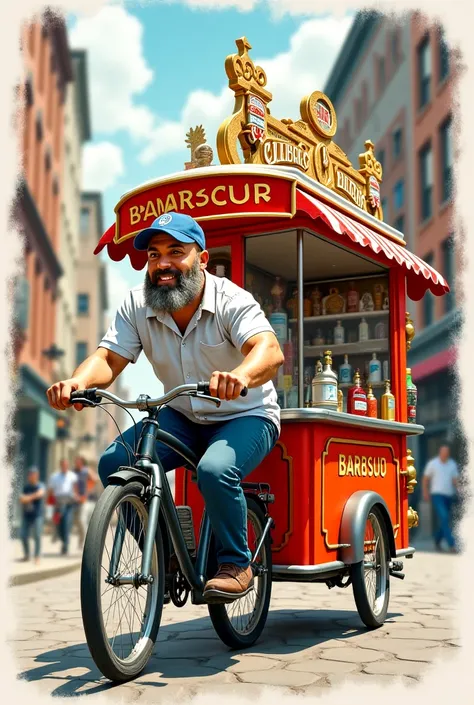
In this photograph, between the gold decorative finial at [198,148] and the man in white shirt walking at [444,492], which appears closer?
the gold decorative finial at [198,148]

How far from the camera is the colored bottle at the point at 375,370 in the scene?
7.12 m

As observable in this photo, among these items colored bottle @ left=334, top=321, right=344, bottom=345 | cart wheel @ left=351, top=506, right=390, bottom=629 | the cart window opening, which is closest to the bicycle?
cart wheel @ left=351, top=506, right=390, bottom=629

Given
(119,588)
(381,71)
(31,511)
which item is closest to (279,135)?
(119,588)

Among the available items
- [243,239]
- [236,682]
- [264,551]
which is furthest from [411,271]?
[236,682]

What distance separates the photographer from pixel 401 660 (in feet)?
14.9

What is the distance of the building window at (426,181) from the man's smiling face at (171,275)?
2240 cm

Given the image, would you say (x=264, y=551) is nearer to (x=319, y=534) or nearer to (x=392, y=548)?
(x=319, y=534)

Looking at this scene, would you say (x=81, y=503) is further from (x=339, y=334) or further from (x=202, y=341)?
(x=202, y=341)

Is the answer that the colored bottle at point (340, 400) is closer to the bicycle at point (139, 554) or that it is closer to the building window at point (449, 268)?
the bicycle at point (139, 554)

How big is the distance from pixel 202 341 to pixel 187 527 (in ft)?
3.14

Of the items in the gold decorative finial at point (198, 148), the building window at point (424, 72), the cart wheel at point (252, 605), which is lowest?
the cart wheel at point (252, 605)

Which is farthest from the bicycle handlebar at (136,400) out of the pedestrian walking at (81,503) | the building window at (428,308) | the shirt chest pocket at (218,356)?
the building window at (428,308)

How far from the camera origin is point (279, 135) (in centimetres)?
639

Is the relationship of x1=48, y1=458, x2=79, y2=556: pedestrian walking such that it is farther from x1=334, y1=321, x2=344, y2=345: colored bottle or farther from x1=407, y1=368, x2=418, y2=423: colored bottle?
x1=407, y1=368, x2=418, y2=423: colored bottle
